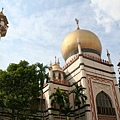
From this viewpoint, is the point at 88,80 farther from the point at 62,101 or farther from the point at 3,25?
the point at 3,25

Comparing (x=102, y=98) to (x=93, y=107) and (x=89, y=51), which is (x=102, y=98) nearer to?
(x=93, y=107)

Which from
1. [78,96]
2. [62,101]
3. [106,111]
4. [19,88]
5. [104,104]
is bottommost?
[106,111]

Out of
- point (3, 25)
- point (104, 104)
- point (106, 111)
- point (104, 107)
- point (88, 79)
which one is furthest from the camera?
point (88, 79)

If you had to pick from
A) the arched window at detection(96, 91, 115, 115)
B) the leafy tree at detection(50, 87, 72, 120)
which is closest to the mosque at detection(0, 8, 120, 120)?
the arched window at detection(96, 91, 115, 115)

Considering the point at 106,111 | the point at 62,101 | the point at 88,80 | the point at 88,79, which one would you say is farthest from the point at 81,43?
the point at 62,101

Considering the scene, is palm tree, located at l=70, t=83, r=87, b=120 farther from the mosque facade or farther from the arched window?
the arched window

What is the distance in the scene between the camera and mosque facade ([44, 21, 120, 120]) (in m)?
22.0

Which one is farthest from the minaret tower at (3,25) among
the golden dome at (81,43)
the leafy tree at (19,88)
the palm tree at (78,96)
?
the golden dome at (81,43)

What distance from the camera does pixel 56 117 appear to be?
2156 centimetres

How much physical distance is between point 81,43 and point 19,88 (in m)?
14.2

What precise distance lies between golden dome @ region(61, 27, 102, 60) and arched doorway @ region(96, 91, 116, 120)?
24.9 feet

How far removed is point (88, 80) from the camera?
2366cm

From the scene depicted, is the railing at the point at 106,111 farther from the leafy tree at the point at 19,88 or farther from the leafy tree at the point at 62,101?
the leafy tree at the point at 19,88

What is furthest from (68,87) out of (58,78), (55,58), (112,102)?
(55,58)
